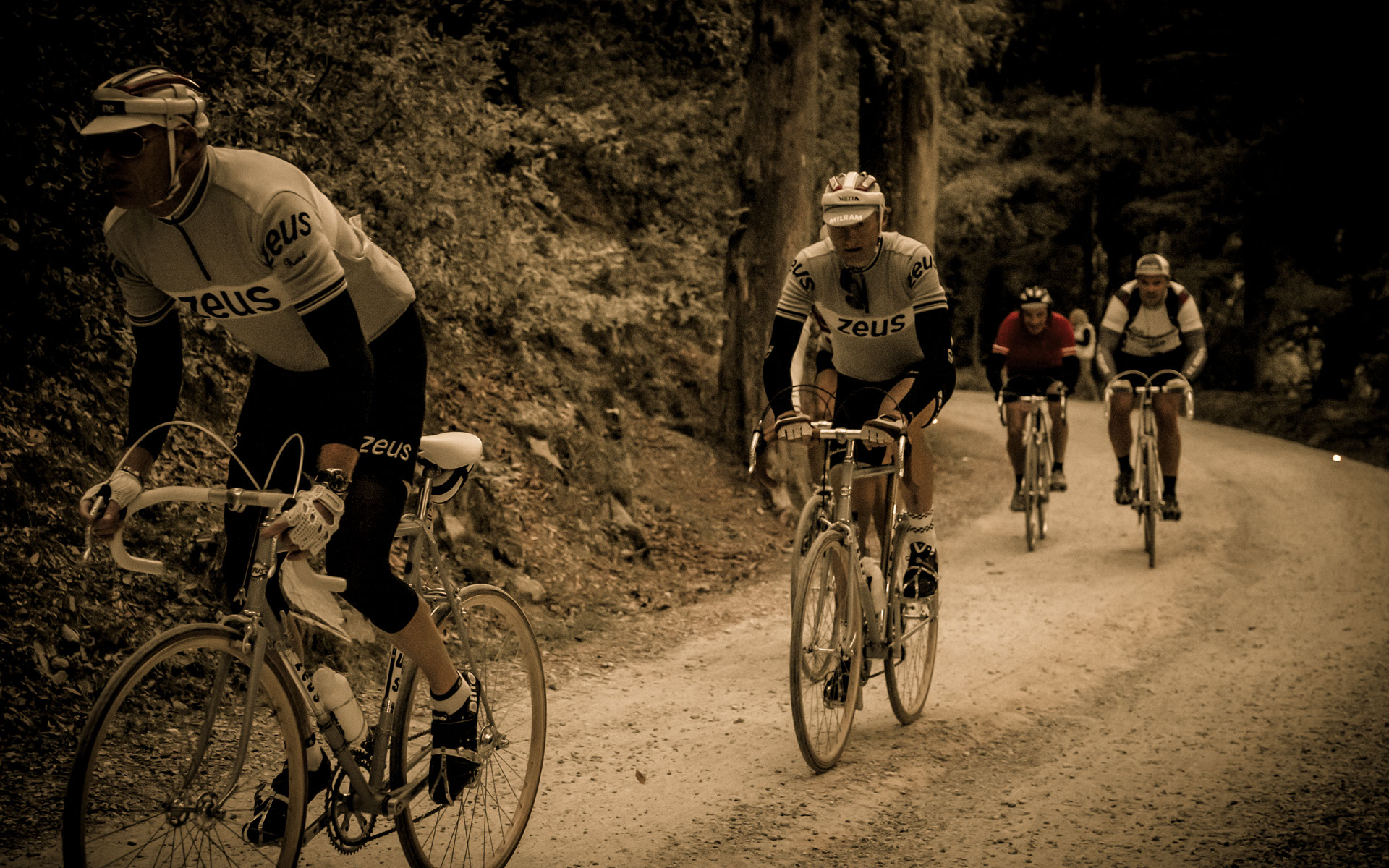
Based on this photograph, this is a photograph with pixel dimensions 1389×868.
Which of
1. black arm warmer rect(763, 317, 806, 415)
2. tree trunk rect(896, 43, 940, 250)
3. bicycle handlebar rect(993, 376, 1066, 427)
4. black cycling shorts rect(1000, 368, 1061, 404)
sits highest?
tree trunk rect(896, 43, 940, 250)

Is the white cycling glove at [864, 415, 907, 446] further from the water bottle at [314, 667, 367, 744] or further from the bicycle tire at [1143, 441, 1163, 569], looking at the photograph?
the bicycle tire at [1143, 441, 1163, 569]

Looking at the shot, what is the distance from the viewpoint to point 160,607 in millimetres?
5586

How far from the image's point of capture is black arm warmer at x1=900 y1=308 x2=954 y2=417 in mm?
5336

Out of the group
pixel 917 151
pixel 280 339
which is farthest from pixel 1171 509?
pixel 280 339

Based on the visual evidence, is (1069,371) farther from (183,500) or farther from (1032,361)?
(183,500)

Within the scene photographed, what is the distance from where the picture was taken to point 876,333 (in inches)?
226

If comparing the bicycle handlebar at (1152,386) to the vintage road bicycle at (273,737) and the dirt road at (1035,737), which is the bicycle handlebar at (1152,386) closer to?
the dirt road at (1035,737)

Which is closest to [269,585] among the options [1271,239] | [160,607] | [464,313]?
[160,607]

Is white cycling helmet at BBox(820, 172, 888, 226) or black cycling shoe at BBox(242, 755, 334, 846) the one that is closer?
black cycling shoe at BBox(242, 755, 334, 846)

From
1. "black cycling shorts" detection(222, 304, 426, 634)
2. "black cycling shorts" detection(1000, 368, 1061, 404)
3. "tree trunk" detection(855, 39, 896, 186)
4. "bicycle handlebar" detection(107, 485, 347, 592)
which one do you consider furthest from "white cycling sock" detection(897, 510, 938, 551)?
"tree trunk" detection(855, 39, 896, 186)

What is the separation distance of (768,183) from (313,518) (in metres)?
8.81

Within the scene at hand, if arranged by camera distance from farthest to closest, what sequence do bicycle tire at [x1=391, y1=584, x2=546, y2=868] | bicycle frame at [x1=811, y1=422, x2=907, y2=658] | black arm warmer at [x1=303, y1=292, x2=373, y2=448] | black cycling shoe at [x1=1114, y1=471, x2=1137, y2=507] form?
black cycling shoe at [x1=1114, y1=471, x2=1137, y2=507] → bicycle frame at [x1=811, y1=422, x2=907, y2=658] → bicycle tire at [x1=391, y1=584, x2=546, y2=868] → black arm warmer at [x1=303, y1=292, x2=373, y2=448]

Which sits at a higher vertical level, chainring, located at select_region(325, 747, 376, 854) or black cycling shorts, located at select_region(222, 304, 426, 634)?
black cycling shorts, located at select_region(222, 304, 426, 634)

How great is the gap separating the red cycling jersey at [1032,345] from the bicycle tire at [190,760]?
349 inches
